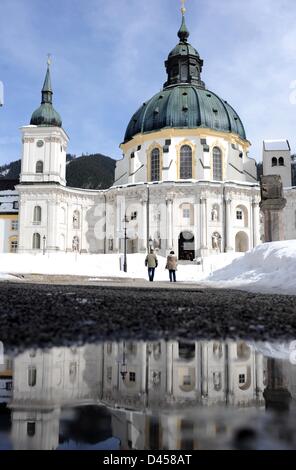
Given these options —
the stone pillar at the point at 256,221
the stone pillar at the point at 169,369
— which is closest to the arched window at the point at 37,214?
the stone pillar at the point at 256,221

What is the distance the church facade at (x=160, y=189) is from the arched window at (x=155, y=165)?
13 cm

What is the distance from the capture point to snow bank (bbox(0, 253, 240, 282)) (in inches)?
1028

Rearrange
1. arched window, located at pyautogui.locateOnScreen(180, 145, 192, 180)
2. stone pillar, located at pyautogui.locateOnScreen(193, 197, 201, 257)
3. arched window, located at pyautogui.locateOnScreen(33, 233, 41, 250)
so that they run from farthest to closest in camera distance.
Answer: arched window, located at pyautogui.locateOnScreen(180, 145, 192, 180)
arched window, located at pyautogui.locateOnScreen(33, 233, 41, 250)
stone pillar, located at pyautogui.locateOnScreen(193, 197, 201, 257)

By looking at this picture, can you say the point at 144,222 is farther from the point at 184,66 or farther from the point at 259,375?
the point at 259,375

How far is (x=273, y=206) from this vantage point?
1917 centimetres

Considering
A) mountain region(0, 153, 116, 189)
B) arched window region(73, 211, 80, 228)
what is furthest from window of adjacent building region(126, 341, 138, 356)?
mountain region(0, 153, 116, 189)

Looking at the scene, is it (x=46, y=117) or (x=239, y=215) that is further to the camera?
(x=46, y=117)

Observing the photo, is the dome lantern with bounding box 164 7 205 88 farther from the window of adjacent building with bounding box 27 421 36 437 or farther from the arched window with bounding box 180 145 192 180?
the window of adjacent building with bounding box 27 421 36 437

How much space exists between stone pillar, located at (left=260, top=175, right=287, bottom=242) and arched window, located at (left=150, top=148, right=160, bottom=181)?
1364 inches

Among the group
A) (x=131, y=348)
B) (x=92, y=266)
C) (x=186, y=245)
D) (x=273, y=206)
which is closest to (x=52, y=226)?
(x=186, y=245)

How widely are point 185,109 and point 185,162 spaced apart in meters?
7.16

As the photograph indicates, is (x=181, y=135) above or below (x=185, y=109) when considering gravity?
below

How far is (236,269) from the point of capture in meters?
17.3
